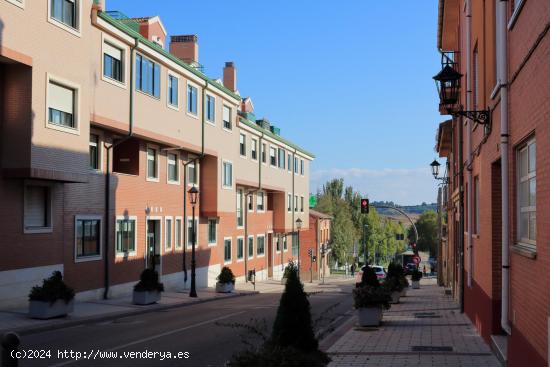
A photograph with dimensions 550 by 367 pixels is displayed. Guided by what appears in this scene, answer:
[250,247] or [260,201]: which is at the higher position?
[260,201]

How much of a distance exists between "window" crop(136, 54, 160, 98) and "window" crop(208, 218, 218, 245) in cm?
1181

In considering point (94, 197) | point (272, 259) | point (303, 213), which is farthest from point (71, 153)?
point (303, 213)

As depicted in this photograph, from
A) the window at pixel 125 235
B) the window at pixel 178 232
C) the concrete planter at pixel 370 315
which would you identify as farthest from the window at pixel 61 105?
the window at pixel 178 232

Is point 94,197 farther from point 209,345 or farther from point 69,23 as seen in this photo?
point 209,345

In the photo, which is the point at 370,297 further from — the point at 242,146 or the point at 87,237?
the point at 242,146

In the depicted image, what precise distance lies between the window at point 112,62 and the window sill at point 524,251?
64.9ft

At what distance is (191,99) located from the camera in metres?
33.3

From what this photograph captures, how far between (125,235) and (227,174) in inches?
481

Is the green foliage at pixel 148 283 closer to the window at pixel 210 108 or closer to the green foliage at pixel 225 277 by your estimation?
the green foliage at pixel 225 277

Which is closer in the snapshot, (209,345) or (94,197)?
(209,345)

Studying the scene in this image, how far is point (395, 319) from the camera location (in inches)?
721

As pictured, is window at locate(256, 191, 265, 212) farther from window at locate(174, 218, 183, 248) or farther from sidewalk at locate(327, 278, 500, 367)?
sidewalk at locate(327, 278, 500, 367)

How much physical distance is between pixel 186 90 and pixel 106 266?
10837mm

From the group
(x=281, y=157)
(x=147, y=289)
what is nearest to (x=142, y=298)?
(x=147, y=289)
